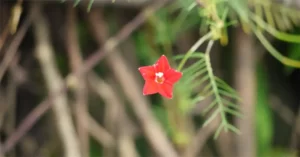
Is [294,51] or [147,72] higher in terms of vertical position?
[147,72]

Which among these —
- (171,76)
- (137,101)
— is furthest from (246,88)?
(171,76)

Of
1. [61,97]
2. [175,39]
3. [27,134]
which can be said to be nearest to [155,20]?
[175,39]

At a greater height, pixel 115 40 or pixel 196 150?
pixel 115 40

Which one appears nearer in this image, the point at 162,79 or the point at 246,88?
the point at 162,79

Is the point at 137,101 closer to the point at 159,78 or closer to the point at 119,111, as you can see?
the point at 119,111

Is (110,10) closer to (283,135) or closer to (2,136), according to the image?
(2,136)

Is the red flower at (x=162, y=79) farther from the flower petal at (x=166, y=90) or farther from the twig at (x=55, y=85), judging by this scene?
Answer: the twig at (x=55, y=85)

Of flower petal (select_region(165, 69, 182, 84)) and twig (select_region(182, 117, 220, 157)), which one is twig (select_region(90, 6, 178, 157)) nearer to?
twig (select_region(182, 117, 220, 157))
